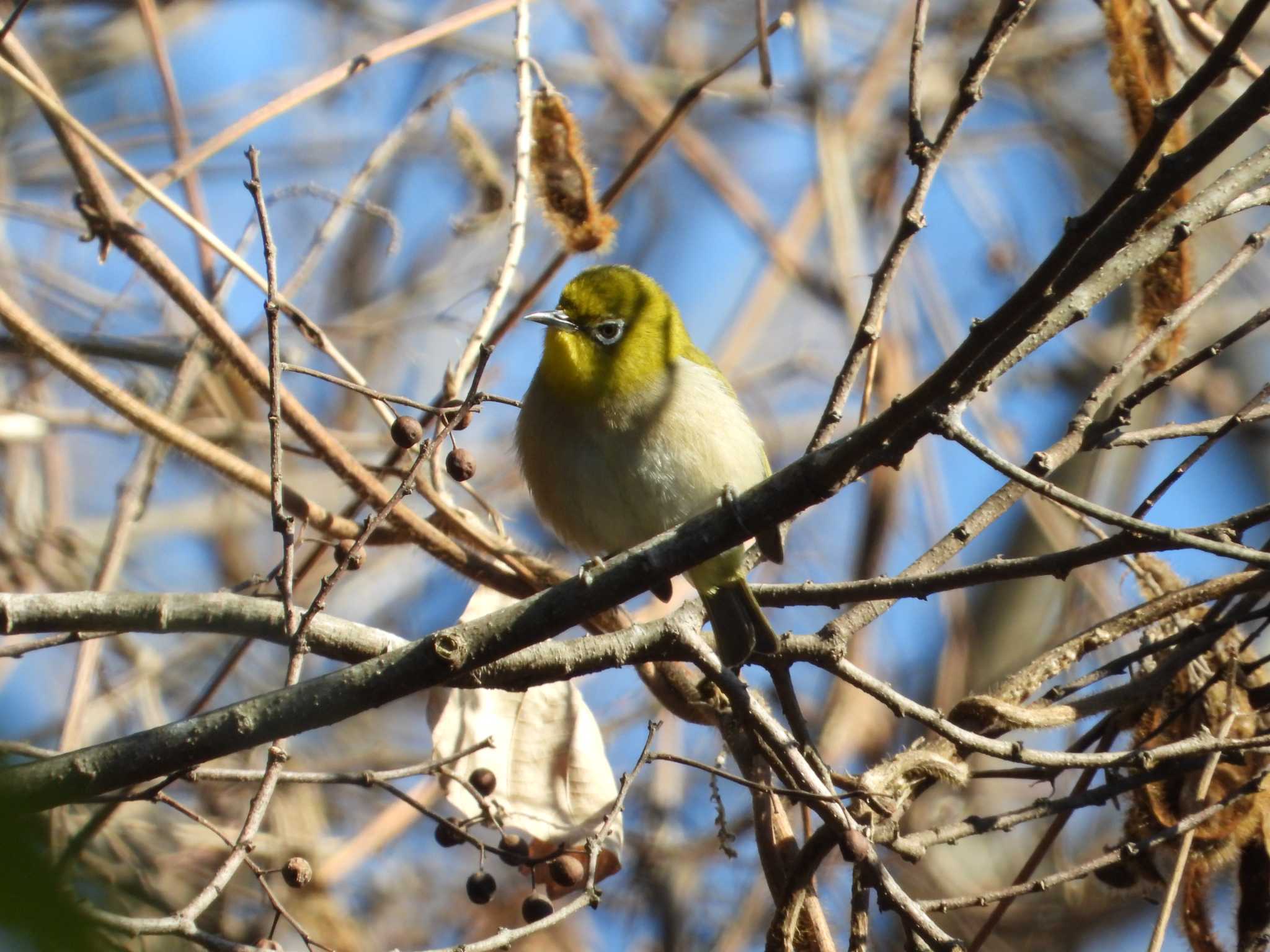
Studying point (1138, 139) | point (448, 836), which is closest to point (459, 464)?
point (448, 836)

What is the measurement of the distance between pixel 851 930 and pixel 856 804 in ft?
1.08

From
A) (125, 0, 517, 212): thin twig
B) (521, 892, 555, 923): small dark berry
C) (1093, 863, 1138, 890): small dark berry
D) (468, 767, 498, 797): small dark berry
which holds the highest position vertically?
(125, 0, 517, 212): thin twig

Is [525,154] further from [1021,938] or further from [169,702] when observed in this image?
[1021,938]

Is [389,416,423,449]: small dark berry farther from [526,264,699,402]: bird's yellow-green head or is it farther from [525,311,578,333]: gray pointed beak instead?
[525,311,578,333]: gray pointed beak

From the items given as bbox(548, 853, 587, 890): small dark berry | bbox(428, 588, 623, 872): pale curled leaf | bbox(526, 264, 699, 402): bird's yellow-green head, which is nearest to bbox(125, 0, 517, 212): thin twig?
bbox(526, 264, 699, 402): bird's yellow-green head

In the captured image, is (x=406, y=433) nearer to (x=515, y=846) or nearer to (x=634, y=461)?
(x=515, y=846)

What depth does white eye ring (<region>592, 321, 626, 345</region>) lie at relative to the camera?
14.6ft

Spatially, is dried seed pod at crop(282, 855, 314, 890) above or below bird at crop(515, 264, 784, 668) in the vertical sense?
below

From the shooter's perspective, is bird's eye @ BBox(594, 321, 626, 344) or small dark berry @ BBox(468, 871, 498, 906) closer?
small dark berry @ BBox(468, 871, 498, 906)

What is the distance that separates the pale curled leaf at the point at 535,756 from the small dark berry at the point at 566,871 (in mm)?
104

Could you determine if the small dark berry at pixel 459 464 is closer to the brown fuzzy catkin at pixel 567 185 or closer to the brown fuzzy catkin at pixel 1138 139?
the brown fuzzy catkin at pixel 567 185

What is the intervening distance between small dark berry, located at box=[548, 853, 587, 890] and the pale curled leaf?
10 centimetres

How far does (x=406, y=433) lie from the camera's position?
2803 millimetres

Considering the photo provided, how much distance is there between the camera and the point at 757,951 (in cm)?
582
